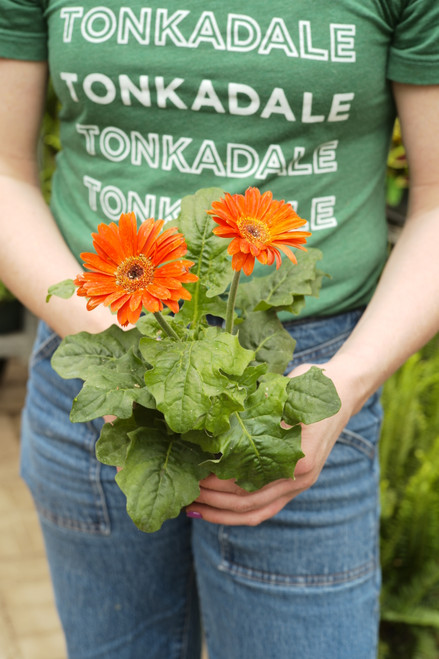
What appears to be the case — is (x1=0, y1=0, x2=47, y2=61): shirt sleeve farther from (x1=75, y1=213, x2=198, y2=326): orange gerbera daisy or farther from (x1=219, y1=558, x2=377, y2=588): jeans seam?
(x1=219, y1=558, x2=377, y2=588): jeans seam

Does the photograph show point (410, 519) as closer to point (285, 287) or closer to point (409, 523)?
point (409, 523)

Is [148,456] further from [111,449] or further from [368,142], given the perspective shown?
[368,142]

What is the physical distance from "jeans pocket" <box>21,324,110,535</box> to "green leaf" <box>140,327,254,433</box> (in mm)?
348

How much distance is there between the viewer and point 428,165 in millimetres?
1001

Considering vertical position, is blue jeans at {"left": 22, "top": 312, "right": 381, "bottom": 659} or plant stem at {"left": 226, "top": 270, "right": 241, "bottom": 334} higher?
plant stem at {"left": 226, "top": 270, "right": 241, "bottom": 334}

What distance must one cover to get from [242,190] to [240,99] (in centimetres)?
11

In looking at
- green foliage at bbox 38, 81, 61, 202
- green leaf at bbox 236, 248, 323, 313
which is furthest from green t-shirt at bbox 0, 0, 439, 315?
green foliage at bbox 38, 81, 61, 202

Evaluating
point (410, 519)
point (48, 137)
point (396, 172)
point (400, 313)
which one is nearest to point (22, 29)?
point (400, 313)

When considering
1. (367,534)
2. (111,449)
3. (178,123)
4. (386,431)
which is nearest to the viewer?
(111,449)

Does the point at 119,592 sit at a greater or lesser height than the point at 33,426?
lesser

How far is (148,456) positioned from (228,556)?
32 cm

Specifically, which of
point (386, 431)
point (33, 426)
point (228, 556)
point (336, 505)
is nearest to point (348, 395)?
point (336, 505)

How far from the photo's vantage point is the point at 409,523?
6.14 feet

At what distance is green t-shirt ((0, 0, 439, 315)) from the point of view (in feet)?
2.97
